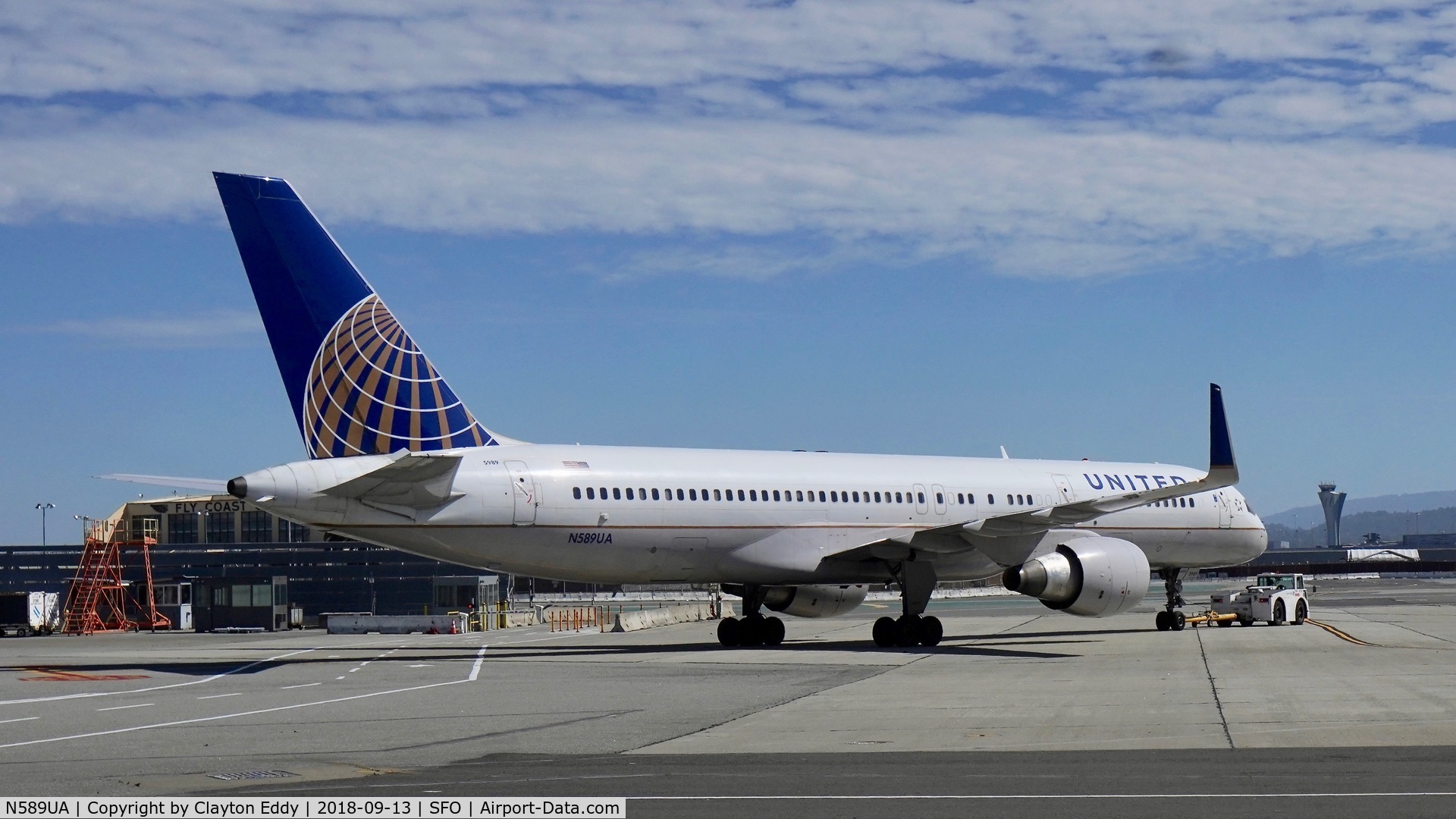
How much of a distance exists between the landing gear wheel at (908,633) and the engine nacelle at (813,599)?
3.36 meters

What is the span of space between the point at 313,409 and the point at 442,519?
2842 mm

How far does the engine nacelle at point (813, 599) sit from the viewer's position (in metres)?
33.4

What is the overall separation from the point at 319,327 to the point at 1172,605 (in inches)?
852

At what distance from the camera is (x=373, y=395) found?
26.2 m

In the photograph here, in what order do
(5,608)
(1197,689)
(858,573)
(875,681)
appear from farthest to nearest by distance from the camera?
(5,608) < (858,573) < (875,681) < (1197,689)

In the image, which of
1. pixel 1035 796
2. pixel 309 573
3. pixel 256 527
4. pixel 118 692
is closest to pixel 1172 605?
pixel 118 692

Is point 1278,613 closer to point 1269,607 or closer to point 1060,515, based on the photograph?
point 1269,607

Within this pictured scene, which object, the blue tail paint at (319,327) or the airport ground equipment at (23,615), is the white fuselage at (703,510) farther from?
the airport ground equipment at (23,615)

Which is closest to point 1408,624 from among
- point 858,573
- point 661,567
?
point 858,573

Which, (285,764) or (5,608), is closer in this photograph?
(285,764)

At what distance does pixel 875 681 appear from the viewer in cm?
2053

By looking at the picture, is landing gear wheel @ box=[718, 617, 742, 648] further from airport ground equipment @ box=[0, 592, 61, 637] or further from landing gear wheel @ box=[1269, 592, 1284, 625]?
airport ground equipment @ box=[0, 592, 61, 637]

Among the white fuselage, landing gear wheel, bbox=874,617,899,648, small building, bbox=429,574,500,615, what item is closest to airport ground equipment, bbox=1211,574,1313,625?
the white fuselage

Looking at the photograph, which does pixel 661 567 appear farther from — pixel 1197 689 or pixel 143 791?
pixel 143 791
